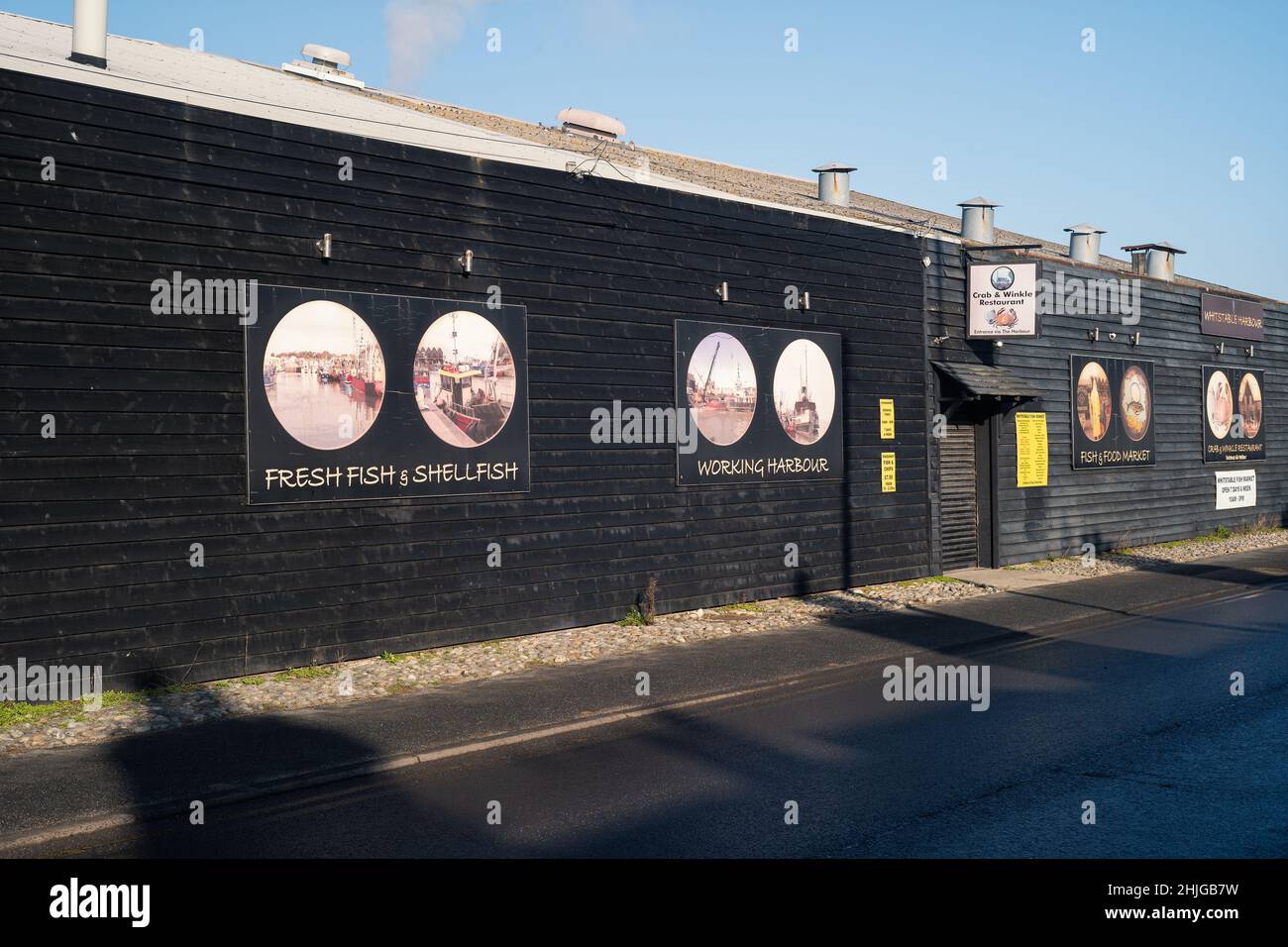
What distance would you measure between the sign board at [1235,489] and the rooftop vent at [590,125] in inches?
637

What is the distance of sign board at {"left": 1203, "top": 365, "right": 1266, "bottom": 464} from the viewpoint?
25.9m

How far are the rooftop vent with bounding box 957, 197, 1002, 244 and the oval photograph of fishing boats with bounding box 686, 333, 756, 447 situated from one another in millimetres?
9304

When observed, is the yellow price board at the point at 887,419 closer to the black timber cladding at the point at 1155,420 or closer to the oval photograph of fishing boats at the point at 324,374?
the black timber cladding at the point at 1155,420

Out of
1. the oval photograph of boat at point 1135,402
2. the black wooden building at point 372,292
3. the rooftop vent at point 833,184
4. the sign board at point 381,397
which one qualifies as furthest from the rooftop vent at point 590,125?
the oval photograph of boat at point 1135,402

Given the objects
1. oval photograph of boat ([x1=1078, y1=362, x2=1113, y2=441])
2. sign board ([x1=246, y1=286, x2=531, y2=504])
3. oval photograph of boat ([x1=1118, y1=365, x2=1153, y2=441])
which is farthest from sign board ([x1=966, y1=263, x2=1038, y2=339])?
sign board ([x1=246, y1=286, x2=531, y2=504])

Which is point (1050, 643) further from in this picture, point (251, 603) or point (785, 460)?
point (251, 603)

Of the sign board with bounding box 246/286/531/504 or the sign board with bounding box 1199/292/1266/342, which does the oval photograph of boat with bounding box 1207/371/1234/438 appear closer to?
the sign board with bounding box 1199/292/1266/342

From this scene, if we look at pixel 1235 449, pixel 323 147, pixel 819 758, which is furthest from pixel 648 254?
pixel 1235 449

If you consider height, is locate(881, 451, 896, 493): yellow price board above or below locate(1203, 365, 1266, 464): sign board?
below

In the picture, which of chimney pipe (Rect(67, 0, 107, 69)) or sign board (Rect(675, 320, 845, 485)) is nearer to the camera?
chimney pipe (Rect(67, 0, 107, 69))

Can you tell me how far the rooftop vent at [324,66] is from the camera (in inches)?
648
